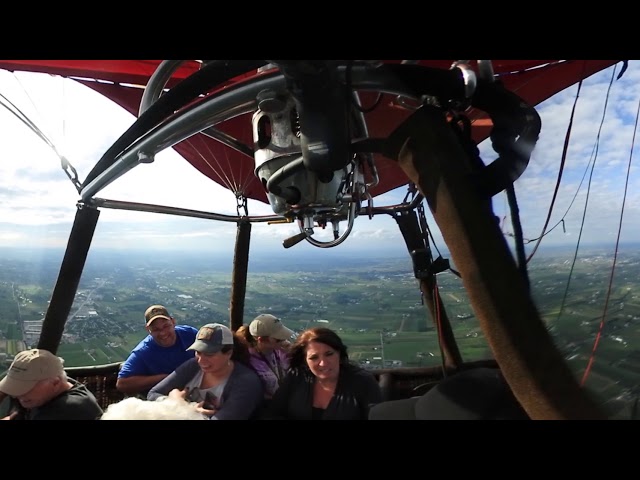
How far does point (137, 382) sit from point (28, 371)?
2.93ft

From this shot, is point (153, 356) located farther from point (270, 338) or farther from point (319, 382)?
point (319, 382)

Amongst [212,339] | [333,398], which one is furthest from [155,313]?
[333,398]

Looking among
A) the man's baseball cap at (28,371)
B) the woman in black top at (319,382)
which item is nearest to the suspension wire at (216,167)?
the man's baseball cap at (28,371)

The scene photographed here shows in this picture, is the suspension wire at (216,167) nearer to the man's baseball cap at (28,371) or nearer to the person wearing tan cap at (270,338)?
the person wearing tan cap at (270,338)

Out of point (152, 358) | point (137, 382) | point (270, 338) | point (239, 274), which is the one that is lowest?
point (137, 382)

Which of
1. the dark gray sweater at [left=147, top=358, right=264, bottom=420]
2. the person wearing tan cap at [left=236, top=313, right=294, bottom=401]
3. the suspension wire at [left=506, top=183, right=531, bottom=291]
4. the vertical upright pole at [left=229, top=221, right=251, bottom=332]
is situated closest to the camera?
the suspension wire at [left=506, top=183, right=531, bottom=291]

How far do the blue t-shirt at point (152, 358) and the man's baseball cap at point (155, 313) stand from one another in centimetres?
10

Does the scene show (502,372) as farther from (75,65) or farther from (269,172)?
(75,65)

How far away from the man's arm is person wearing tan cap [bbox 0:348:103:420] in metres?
0.80

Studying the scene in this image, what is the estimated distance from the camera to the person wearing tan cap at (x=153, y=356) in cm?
202

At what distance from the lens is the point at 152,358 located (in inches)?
81.6

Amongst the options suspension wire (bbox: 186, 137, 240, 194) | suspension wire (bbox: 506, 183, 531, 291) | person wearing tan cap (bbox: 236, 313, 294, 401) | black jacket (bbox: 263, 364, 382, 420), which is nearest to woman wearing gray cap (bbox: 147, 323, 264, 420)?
black jacket (bbox: 263, 364, 382, 420)

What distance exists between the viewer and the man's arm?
1.99 m

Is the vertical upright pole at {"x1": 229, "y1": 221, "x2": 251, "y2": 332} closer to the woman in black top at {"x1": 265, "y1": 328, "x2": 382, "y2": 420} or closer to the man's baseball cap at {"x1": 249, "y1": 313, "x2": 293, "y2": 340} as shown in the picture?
the man's baseball cap at {"x1": 249, "y1": 313, "x2": 293, "y2": 340}
